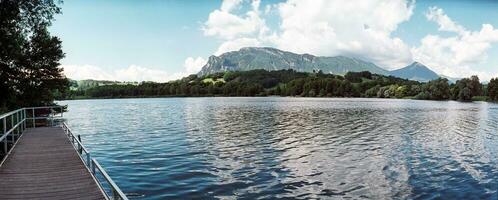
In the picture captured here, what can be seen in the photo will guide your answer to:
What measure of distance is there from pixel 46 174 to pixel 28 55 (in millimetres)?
38576

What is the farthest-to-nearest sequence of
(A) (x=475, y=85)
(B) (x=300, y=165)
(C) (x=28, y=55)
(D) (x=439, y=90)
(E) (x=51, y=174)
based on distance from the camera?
(D) (x=439, y=90) < (A) (x=475, y=85) < (C) (x=28, y=55) < (B) (x=300, y=165) < (E) (x=51, y=174)

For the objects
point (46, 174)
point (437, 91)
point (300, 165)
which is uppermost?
point (437, 91)

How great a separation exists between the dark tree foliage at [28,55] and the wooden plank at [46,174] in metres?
12.8

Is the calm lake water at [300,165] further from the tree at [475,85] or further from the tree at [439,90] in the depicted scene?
the tree at [439,90]

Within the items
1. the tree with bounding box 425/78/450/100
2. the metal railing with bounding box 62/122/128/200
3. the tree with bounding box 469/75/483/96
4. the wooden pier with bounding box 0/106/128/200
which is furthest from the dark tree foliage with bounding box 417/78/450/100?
the wooden pier with bounding box 0/106/128/200

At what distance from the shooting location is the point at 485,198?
17.8m

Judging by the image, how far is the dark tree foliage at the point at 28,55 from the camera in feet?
106

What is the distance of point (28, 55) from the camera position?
160 ft

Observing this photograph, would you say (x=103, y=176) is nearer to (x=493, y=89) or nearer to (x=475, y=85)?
(x=493, y=89)

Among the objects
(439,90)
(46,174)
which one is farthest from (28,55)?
(439,90)

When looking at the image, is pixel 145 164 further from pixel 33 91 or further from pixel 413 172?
pixel 33 91

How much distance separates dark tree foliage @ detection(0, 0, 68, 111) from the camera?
32.2 metres

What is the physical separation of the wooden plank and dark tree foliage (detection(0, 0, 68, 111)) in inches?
503

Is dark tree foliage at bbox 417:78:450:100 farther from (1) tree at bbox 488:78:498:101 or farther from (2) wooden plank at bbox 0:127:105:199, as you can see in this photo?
(2) wooden plank at bbox 0:127:105:199
